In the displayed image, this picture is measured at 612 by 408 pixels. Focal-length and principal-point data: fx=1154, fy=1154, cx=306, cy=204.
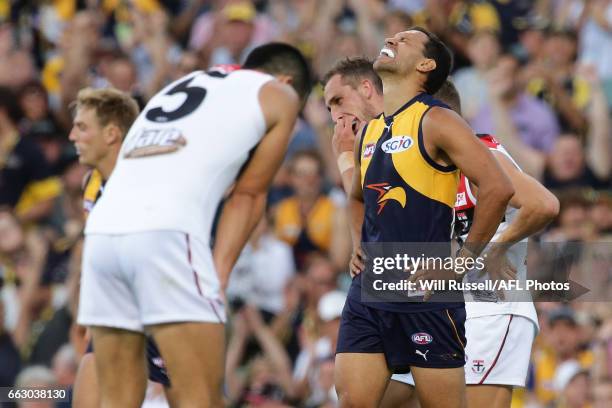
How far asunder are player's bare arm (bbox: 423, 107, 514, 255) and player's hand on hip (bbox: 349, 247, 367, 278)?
0.60 meters

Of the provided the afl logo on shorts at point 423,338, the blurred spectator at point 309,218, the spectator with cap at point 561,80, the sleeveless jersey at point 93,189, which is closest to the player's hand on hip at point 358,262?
the afl logo on shorts at point 423,338

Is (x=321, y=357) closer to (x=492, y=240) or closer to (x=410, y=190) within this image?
(x=492, y=240)

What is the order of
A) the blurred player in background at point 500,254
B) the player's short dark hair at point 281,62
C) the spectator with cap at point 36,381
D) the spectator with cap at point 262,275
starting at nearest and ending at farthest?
the blurred player in background at point 500,254
the player's short dark hair at point 281,62
the spectator with cap at point 36,381
the spectator with cap at point 262,275

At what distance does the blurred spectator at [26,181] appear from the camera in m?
12.7

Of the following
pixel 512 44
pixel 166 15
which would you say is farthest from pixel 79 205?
pixel 512 44

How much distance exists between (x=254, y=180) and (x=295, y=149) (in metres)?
7.50

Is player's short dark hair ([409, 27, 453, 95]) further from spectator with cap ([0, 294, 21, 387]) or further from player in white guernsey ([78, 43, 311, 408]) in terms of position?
spectator with cap ([0, 294, 21, 387])

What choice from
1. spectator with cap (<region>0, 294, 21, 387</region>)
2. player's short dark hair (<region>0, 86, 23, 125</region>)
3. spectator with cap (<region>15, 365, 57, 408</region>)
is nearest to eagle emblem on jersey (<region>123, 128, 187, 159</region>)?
spectator with cap (<region>15, 365, 57, 408</region>)

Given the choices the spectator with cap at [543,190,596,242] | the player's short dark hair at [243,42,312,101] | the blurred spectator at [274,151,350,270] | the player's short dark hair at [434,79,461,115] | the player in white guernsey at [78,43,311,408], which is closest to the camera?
the player in white guernsey at [78,43,311,408]

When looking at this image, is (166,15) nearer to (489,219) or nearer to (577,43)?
(577,43)

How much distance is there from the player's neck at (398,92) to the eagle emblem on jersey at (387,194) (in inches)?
16.9

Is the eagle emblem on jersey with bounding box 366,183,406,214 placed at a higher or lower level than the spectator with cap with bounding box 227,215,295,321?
higher

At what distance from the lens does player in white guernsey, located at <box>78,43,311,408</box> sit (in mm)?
5188

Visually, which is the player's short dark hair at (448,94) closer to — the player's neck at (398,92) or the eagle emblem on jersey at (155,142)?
the player's neck at (398,92)
